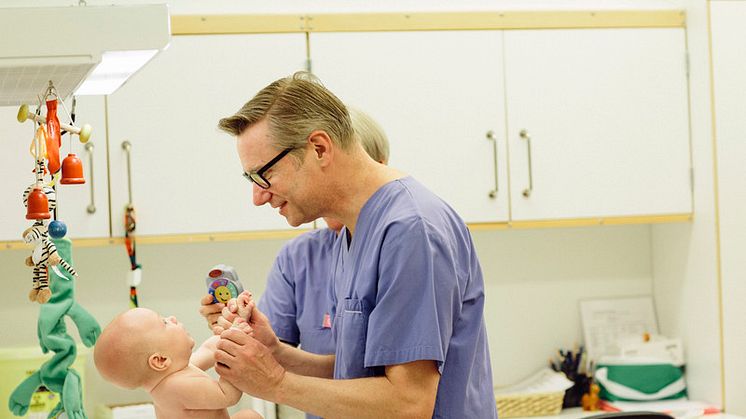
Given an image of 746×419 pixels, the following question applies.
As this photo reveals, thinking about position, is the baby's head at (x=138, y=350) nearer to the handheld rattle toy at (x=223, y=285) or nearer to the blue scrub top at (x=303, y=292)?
the handheld rattle toy at (x=223, y=285)

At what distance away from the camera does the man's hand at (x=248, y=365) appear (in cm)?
148

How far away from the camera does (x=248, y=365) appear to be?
1.49 m

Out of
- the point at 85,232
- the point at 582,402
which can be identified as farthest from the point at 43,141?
the point at 582,402

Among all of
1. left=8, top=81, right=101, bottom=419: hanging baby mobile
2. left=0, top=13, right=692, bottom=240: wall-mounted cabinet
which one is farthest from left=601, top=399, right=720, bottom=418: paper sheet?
left=8, top=81, right=101, bottom=419: hanging baby mobile

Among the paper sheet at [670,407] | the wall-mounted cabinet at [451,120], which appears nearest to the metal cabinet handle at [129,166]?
the wall-mounted cabinet at [451,120]

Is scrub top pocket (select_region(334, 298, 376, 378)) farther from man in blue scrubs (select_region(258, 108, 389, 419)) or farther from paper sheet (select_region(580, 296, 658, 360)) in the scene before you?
paper sheet (select_region(580, 296, 658, 360))

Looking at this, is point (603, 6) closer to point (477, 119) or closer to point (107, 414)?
point (477, 119)

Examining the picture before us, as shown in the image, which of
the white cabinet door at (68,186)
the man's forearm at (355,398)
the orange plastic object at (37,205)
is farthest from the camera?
the white cabinet door at (68,186)

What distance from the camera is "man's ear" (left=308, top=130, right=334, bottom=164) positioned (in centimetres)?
154

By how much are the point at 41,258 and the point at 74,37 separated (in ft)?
1.09

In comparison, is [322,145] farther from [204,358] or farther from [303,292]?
[303,292]

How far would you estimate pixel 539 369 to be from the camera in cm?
338

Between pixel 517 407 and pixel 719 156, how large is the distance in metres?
1.04

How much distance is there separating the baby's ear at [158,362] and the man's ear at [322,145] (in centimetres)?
47
